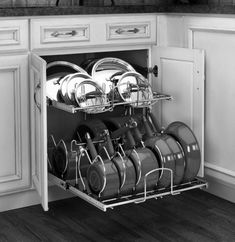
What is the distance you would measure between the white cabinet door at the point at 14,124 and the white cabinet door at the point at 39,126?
0.03 meters

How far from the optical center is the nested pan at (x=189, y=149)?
278 centimetres

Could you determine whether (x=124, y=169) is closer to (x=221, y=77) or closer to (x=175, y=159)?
(x=175, y=159)

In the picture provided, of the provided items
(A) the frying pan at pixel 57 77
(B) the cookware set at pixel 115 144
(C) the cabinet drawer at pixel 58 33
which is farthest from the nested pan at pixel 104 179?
(C) the cabinet drawer at pixel 58 33

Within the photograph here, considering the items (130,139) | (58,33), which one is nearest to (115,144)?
(130,139)

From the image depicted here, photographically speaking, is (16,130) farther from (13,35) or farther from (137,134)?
(137,134)

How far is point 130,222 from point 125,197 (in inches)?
7.8

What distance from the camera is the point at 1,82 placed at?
2.71m

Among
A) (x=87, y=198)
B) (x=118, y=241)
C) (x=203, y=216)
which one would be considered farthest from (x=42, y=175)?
(x=203, y=216)

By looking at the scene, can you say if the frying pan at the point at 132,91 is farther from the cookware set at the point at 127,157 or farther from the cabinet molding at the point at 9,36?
the cabinet molding at the point at 9,36

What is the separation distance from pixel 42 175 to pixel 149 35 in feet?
3.18

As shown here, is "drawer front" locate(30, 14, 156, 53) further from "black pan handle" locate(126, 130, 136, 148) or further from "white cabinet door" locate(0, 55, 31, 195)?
"black pan handle" locate(126, 130, 136, 148)

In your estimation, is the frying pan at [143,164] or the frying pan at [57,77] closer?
the frying pan at [143,164]

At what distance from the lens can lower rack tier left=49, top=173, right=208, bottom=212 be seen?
8.26 feet

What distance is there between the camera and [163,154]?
107 inches
